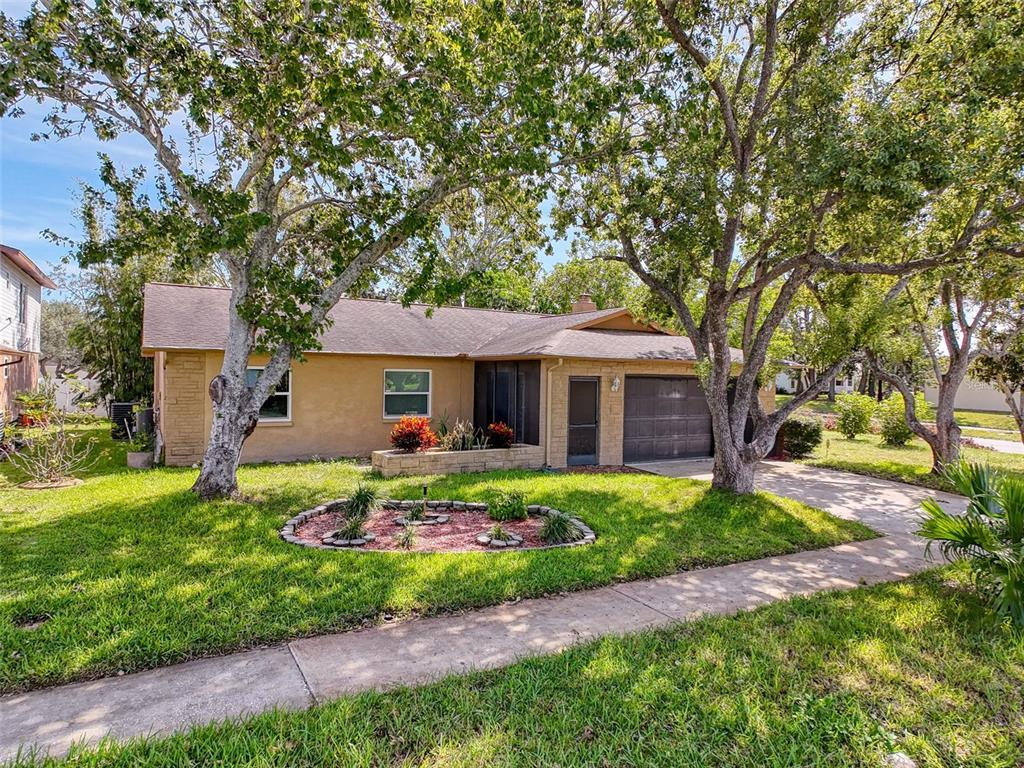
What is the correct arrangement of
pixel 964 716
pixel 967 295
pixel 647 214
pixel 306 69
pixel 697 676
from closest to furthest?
pixel 964 716, pixel 697 676, pixel 306 69, pixel 647 214, pixel 967 295

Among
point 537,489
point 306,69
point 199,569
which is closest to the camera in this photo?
point 199,569

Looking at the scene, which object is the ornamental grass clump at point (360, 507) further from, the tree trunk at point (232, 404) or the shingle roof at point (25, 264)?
the shingle roof at point (25, 264)

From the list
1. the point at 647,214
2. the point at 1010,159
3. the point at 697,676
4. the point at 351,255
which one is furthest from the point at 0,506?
the point at 1010,159

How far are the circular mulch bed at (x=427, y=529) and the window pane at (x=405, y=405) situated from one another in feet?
18.4

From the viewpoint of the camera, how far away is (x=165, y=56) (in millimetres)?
7113

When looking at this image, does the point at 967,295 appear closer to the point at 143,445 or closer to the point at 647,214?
the point at 647,214

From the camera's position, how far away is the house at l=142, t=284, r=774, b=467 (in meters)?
11.8

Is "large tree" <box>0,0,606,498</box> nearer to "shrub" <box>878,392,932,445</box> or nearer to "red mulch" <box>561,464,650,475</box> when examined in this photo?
"red mulch" <box>561,464,650,475</box>

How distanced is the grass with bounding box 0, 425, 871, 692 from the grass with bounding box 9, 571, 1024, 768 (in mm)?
1231

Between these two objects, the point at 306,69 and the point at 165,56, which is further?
the point at 306,69

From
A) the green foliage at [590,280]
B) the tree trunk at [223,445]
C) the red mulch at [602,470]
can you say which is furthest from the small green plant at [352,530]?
the green foliage at [590,280]

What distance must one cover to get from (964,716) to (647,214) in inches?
277

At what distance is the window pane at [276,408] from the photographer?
41.6 ft

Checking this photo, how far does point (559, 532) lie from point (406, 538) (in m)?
1.94
